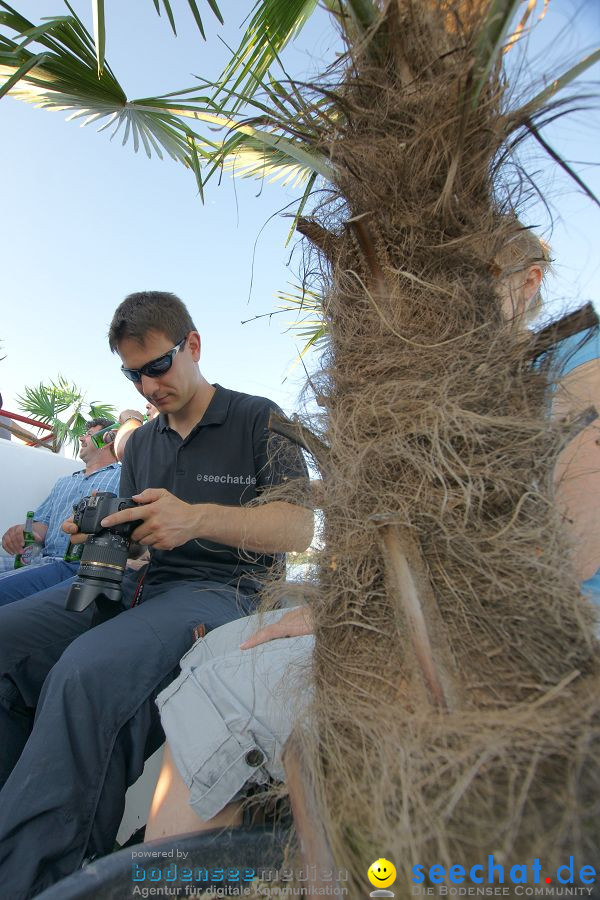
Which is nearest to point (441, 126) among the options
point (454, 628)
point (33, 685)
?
point (454, 628)

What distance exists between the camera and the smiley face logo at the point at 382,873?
542mm

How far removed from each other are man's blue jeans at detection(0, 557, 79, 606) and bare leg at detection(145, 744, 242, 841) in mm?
1548

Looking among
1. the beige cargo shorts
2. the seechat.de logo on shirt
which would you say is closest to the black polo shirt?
the beige cargo shorts

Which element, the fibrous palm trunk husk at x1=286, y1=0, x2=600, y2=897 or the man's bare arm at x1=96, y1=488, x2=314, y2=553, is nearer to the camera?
the fibrous palm trunk husk at x1=286, y1=0, x2=600, y2=897

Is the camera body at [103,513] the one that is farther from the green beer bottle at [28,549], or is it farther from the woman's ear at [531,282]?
the green beer bottle at [28,549]

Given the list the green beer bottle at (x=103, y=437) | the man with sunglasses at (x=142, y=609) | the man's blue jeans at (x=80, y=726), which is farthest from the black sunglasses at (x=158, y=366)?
the green beer bottle at (x=103, y=437)

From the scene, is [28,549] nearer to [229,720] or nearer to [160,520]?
[160,520]

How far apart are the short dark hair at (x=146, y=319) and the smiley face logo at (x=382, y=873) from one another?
6.40 feet

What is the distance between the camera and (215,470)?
2.05 meters

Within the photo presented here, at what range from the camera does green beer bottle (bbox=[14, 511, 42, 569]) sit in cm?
340

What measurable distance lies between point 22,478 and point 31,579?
66.8 inches

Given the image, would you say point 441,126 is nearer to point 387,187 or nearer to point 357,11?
point 387,187

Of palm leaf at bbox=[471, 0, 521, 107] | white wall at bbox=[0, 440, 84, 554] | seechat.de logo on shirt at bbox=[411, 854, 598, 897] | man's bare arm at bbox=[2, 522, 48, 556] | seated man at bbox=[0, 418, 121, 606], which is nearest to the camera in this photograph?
seechat.de logo on shirt at bbox=[411, 854, 598, 897]

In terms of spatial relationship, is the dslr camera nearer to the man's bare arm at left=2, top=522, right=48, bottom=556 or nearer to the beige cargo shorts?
the beige cargo shorts
